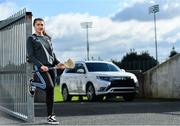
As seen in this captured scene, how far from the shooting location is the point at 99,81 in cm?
2389

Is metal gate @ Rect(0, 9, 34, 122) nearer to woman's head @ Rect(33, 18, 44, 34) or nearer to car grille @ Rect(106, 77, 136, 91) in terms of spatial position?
woman's head @ Rect(33, 18, 44, 34)

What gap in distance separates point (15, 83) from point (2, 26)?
1951mm

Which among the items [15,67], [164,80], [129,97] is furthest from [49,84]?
[164,80]

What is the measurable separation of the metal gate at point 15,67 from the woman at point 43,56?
38cm

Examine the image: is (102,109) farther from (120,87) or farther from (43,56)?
(120,87)

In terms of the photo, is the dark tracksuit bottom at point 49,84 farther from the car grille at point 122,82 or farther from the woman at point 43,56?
the car grille at point 122,82

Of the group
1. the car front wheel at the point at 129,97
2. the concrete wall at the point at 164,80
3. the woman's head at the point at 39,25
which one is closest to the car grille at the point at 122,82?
the car front wheel at the point at 129,97

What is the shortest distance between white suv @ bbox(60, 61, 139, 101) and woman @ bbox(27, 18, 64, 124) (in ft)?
38.9

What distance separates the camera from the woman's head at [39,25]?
1190cm

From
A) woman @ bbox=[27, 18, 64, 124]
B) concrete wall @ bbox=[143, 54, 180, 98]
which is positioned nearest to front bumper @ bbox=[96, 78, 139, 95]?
concrete wall @ bbox=[143, 54, 180, 98]

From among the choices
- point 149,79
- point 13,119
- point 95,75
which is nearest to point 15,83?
point 13,119

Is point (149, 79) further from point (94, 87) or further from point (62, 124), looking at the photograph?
point (62, 124)

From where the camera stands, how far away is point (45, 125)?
11562 millimetres

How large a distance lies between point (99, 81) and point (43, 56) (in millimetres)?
12114
